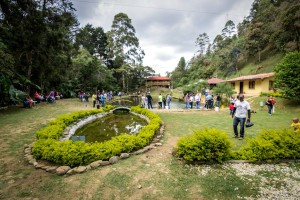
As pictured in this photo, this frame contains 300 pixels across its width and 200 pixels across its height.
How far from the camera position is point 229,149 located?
5.05 metres

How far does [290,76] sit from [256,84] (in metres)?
11.3

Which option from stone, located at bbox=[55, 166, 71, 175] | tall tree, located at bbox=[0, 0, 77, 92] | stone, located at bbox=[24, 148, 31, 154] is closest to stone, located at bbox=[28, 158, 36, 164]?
stone, located at bbox=[24, 148, 31, 154]

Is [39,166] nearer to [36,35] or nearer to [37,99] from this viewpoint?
[36,35]

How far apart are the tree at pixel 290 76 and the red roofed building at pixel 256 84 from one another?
8.64 m

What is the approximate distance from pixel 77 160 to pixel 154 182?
238 cm

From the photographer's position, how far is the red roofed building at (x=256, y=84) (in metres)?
22.8

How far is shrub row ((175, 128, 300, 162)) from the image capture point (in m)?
4.92

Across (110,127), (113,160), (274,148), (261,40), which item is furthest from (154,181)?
(261,40)

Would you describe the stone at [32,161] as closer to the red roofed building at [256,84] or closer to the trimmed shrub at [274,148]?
the trimmed shrub at [274,148]

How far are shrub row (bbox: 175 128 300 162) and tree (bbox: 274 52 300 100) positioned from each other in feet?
34.6

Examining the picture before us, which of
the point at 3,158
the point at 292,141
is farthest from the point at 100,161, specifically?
the point at 292,141

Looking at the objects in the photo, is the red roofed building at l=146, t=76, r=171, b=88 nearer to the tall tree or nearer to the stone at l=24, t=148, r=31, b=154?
the tall tree

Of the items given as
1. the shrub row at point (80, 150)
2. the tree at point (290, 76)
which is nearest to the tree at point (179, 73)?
the tree at point (290, 76)

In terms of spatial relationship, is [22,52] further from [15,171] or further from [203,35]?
[203,35]
